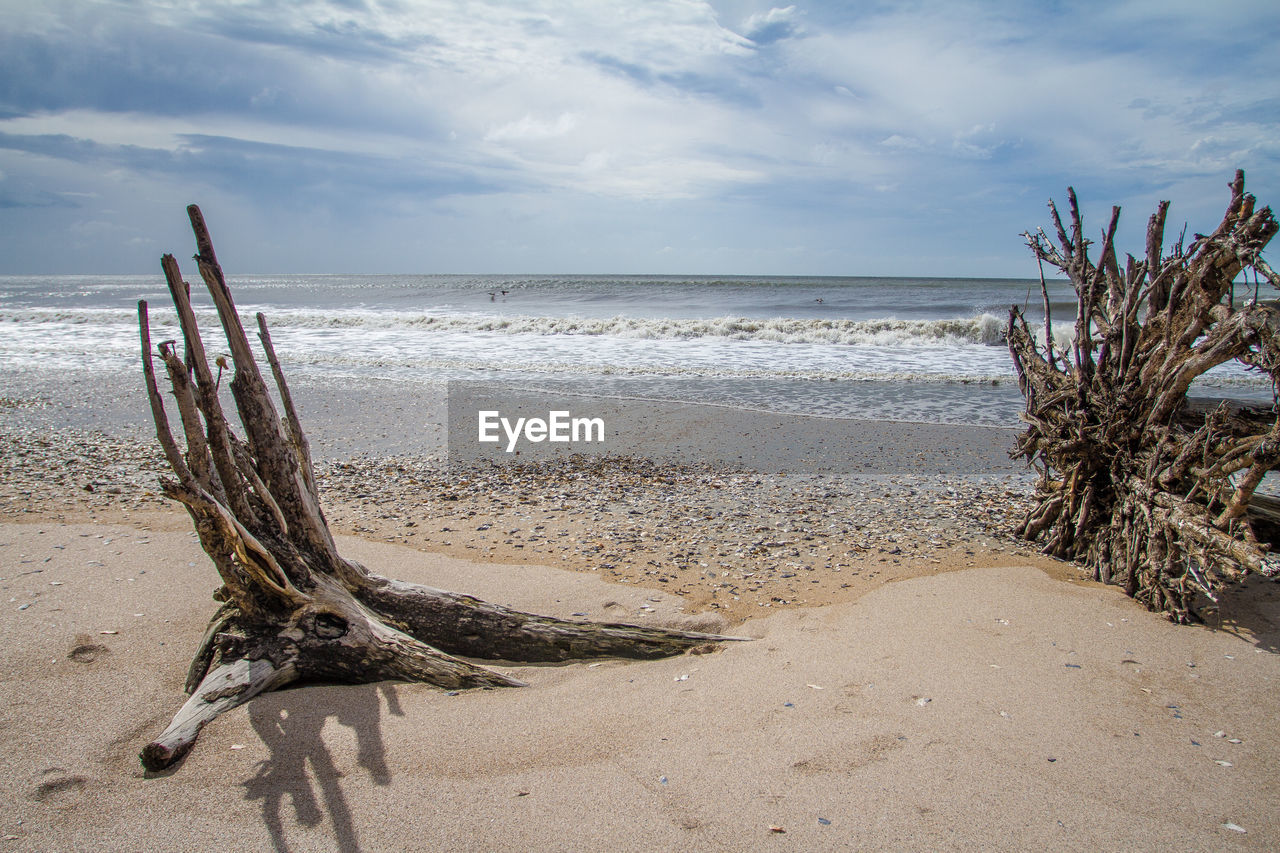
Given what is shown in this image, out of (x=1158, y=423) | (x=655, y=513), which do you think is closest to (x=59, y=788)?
(x=655, y=513)

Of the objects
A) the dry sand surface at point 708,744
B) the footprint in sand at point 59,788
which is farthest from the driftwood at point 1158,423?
the footprint in sand at point 59,788

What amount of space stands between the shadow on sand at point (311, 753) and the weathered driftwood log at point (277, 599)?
0.12m

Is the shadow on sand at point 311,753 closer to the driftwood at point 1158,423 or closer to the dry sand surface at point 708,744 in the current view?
the dry sand surface at point 708,744

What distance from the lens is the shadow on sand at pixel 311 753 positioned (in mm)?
2643

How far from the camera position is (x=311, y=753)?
9.70 ft

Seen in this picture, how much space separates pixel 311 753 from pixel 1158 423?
5.47 meters

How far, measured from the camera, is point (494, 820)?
2668 millimetres

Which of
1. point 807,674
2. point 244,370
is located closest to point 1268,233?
point 807,674

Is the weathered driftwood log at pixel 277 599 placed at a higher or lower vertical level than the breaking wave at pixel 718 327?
lower

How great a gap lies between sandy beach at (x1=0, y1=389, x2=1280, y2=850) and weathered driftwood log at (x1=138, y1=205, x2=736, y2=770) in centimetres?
13

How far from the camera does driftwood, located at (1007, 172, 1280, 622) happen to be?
4031 millimetres

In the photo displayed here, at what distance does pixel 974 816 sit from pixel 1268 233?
3.78 m

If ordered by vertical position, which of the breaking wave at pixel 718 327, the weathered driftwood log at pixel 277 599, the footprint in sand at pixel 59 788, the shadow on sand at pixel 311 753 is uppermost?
the breaking wave at pixel 718 327

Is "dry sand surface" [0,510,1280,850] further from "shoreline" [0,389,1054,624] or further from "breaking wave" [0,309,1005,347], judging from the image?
"breaking wave" [0,309,1005,347]
